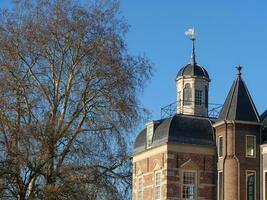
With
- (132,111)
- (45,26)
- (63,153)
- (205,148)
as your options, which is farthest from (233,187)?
(45,26)

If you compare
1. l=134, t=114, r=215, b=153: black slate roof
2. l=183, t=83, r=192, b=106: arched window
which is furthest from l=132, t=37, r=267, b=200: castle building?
l=183, t=83, r=192, b=106: arched window

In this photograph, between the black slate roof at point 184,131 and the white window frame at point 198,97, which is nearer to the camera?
the black slate roof at point 184,131

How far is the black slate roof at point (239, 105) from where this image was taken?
40906 millimetres

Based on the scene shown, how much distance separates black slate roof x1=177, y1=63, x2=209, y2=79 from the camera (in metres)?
47.7

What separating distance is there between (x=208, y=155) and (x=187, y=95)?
6.19 meters

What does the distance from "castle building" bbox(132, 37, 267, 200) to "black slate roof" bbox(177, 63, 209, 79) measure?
347cm

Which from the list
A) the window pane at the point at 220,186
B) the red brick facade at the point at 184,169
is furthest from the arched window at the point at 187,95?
the window pane at the point at 220,186

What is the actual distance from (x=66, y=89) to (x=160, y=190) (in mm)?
11357

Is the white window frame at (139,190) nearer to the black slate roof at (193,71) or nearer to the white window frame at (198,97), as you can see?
the white window frame at (198,97)

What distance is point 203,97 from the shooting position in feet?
155

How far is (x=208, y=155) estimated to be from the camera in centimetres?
4250

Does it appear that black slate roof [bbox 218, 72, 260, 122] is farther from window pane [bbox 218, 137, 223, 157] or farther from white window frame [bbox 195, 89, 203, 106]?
white window frame [bbox 195, 89, 203, 106]

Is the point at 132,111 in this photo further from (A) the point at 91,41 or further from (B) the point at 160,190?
(B) the point at 160,190

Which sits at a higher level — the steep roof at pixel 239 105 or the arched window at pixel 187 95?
the arched window at pixel 187 95
